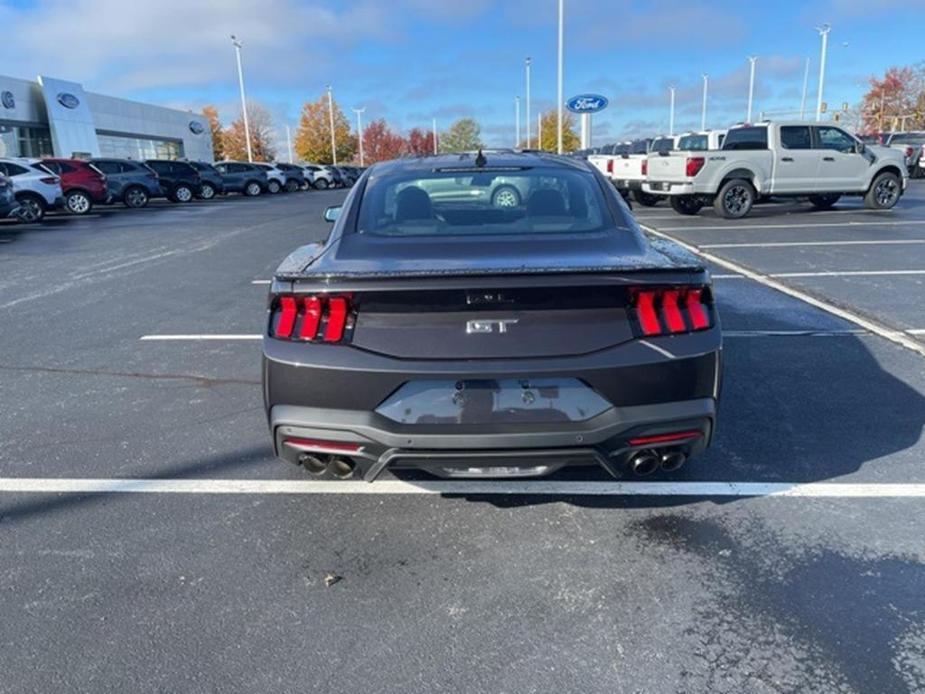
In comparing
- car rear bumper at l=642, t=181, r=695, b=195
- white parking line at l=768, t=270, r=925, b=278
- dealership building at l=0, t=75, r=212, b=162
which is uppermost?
Result: dealership building at l=0, t=75, r=212, b=162

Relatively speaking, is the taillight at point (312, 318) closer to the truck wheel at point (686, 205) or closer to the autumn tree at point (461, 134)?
the truck wheel at point (686, 205)

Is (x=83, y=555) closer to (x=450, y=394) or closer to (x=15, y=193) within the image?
(x=450, y=394)

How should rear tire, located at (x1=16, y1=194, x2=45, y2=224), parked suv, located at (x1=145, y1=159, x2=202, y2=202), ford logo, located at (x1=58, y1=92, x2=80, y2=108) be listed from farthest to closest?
ford logo, located at (x1=58, y1=92, x2=80, y2=108), parked suv, located at (x1=145, y1=159, x2=202, y2=202), rear tire, located at (x1=16, y1=194, x2=45, y2=224)

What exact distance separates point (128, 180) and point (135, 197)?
2.19ft

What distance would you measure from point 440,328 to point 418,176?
156 centimetres

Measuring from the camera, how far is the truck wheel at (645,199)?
2014 cm

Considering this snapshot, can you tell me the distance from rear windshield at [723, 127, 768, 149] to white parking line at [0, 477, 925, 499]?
13935mm

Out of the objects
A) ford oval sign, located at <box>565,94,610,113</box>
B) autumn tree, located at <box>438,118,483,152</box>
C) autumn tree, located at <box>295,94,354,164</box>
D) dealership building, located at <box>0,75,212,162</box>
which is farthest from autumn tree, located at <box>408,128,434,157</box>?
ford oval sign, located at <box>565,94,610,113</box>

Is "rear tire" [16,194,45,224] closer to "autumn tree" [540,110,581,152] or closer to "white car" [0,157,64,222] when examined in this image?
"white car" [0,157,64,222]

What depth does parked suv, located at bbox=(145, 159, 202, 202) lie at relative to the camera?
92.2ft

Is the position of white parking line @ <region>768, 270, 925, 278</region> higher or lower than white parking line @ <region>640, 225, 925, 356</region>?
higher

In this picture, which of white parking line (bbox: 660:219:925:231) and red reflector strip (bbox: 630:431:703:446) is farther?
white parking line (bbox: 660:219:925:231)

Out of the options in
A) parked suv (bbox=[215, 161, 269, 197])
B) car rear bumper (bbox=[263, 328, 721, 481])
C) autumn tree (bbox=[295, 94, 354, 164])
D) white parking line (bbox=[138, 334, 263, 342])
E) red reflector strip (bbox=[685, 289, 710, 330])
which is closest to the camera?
car rear bumper (bbox=[263, 328, 721, 481])

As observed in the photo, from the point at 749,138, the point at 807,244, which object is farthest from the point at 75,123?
the point at 807,244
